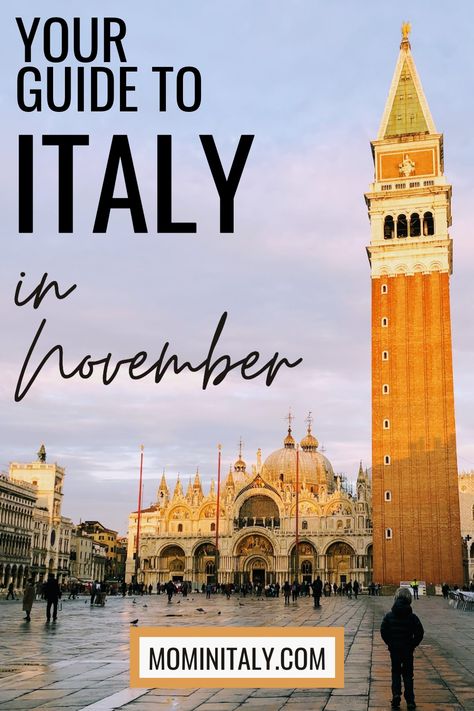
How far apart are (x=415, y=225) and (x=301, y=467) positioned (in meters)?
39.9

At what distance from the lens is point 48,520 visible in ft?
284

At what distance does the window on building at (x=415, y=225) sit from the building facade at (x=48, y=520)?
151 ft

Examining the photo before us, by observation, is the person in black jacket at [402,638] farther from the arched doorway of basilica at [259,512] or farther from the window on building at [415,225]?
the arched doorway of basilica at [259,512]

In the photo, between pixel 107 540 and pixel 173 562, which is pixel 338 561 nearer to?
pixel 173 562

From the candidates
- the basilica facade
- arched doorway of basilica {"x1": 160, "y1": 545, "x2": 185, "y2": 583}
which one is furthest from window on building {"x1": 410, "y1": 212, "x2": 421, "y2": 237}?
arched doorway of basilica {"x1": 160, "y1": 545, "x2": 185, "y2": 583}

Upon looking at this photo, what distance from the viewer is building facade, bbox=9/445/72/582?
83.7 metres

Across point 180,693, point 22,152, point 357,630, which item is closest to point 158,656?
point 180,693

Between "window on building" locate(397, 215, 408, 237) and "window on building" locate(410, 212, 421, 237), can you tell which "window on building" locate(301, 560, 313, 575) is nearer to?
"window on building" locate(397, 215, 408, 237)

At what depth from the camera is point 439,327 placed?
6366cm

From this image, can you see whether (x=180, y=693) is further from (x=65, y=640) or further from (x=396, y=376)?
(x=396, y=376)

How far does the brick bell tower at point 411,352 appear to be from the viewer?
59906 mm

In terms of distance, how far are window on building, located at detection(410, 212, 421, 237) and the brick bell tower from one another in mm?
83

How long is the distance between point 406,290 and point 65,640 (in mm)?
51340

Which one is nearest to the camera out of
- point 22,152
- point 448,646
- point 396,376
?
point 22,152
